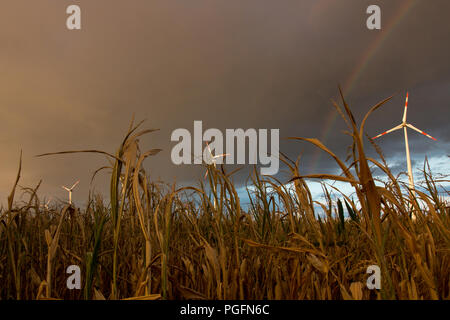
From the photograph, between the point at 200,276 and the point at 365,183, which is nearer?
the point at 365,183

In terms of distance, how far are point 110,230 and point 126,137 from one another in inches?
98.8

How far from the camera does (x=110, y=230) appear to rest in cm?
389

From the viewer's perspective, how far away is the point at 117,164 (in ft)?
5.57

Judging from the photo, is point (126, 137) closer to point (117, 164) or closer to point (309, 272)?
point (117, 164)
